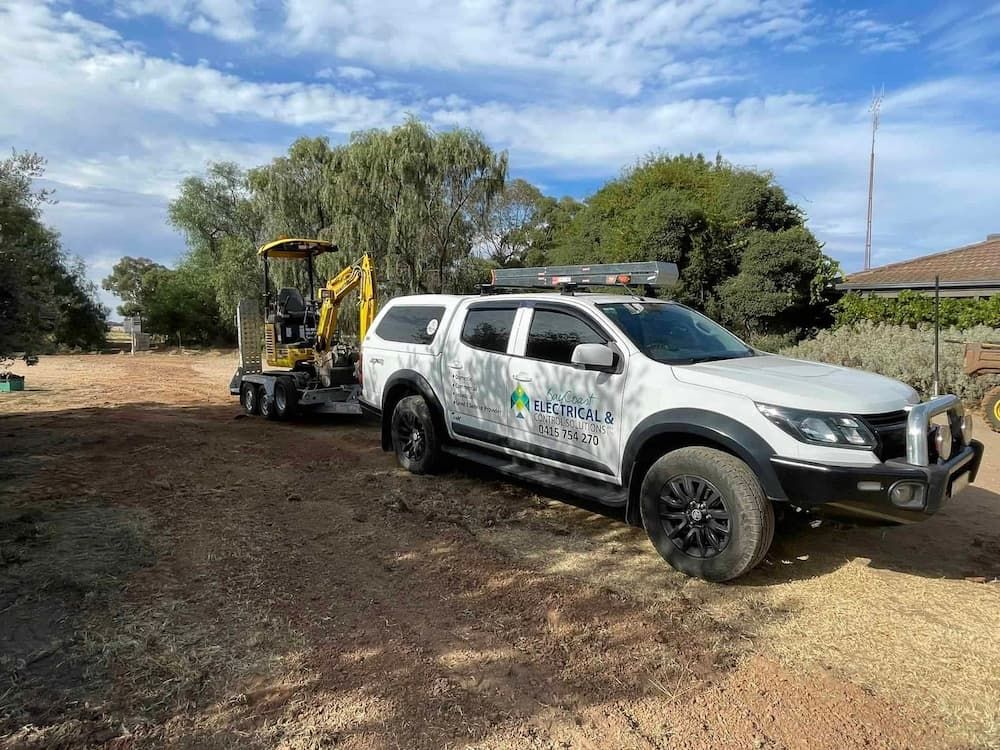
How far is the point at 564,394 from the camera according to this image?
16.7 ft

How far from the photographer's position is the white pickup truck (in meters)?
3.76

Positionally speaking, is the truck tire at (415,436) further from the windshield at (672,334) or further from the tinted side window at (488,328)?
the windshield at (672,334)

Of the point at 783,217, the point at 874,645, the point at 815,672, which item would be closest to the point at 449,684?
the point at 815,672

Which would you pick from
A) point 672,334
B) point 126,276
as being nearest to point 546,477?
point 672,334

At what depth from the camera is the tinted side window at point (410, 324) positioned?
676 centimetres

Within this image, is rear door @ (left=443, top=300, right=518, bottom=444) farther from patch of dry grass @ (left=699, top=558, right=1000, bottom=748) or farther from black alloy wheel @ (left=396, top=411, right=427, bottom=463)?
patch of dry grass @ (left=699, top=558, right=1000, bottom=748)

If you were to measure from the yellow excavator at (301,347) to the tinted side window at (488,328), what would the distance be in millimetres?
4309

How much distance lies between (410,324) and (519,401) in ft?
6.88

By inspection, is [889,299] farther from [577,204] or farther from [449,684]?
[577,204]

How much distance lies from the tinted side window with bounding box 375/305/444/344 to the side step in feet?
4.30

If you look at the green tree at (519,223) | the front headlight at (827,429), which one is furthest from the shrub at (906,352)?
the green tree at (519,223)

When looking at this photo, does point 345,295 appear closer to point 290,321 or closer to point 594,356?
point 290,321

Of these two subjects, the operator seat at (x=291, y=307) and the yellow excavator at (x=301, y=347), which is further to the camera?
the operator seat at (x=291, y=307)

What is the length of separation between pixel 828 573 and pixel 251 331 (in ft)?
34.6
